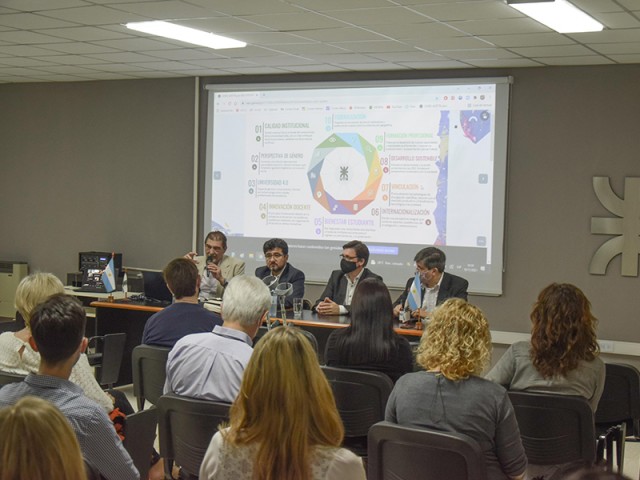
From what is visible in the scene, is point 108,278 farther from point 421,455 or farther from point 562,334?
point 421,455

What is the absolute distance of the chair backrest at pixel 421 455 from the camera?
9.21ft

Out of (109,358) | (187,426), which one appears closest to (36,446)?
(187,426)

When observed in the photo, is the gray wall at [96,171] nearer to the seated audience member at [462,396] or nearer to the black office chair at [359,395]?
the black office chair at [359,395]

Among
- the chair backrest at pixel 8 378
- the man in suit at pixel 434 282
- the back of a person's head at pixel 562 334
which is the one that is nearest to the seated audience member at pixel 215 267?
the man in suit at pixel 434 282

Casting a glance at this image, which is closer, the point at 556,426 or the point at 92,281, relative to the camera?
the point at 556,426

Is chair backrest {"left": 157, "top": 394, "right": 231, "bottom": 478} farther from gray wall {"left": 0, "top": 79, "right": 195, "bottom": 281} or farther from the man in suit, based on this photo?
gray wall {"left": 0, "top": 79, "right": 195, "bottom": 281}

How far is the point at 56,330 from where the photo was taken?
272 cm

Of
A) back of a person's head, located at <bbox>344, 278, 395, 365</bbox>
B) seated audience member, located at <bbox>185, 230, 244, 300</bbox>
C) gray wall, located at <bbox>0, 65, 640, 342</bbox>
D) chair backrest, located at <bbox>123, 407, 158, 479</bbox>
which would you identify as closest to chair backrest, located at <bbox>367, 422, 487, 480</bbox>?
chair backrest, located at <bbox>123, 407, 158, 479</bbox>

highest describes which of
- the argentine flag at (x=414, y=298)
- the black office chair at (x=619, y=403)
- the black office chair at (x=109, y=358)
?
the argentine flag at (x=414, y=298)

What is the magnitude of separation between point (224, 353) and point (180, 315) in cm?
114

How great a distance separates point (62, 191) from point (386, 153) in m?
4.09

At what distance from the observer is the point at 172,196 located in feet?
30.7

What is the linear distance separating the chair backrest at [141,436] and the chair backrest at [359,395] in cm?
90

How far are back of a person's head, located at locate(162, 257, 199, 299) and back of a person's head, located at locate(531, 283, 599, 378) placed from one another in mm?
1943
